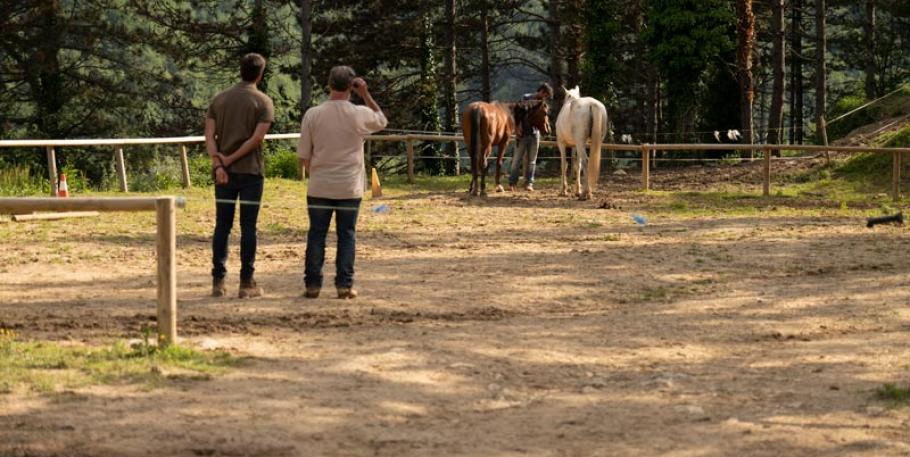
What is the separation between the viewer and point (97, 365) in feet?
28.0

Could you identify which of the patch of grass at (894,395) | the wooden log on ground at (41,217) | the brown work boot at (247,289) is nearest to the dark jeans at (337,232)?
the brown work boot at (247,289)

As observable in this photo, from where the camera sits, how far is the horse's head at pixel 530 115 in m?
24.3

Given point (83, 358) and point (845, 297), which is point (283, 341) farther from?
point (845, 297)

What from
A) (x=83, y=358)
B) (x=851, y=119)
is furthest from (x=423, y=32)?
(x=83, y=358)

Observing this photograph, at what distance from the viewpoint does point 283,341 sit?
966 centimetres

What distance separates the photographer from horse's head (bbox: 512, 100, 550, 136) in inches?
958

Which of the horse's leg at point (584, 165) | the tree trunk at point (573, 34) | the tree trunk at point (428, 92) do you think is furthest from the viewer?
the tree trunk at point (573, 34)

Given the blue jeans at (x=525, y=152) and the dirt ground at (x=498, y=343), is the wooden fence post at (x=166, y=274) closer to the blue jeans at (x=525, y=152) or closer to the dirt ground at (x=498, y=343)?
the dirt ground at (x=498, y=343)

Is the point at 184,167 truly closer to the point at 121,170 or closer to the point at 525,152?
the point at 121,170

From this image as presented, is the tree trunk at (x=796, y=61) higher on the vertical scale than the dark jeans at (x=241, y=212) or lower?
higher

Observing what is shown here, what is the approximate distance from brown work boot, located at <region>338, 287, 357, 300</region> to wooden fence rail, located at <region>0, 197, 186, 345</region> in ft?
8.08

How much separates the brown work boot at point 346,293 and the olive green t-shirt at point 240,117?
1.24 meters

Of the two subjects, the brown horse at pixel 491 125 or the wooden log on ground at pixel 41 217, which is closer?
the wooden log on ground at pixel 41 217

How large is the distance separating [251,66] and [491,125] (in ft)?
43.1
